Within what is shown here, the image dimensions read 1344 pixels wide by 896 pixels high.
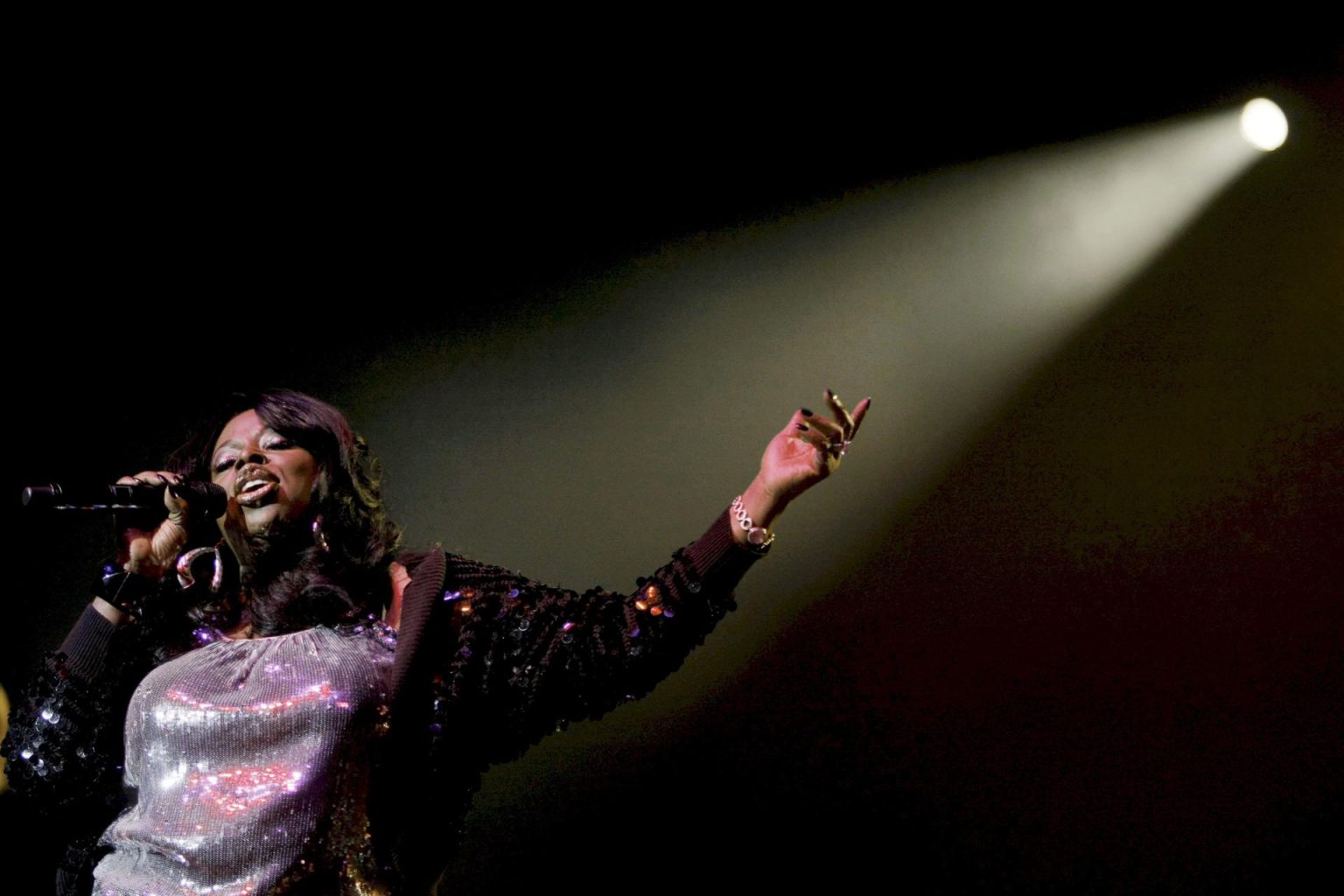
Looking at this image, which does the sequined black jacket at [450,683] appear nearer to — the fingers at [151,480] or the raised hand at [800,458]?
the raised hand at [800,458]

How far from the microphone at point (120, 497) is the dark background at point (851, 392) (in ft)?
2.52

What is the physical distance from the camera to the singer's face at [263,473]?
5.14 feet

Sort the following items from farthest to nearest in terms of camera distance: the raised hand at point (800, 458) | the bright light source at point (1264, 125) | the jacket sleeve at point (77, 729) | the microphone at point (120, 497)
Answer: the bright light source at point (1264, 125)
the jacket sleeve at point (77, 729)
the raised hand at point (800, 458)
the microphone at point (120, 497)

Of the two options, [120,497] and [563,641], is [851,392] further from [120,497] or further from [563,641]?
[120,497]

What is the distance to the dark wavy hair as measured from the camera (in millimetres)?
1522

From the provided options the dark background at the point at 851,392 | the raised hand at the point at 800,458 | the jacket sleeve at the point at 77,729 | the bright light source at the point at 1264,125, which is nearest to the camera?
the raised hand at the point at 800,458

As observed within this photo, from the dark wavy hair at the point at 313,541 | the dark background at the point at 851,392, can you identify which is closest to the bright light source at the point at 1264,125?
the dark background at the point at 851,392

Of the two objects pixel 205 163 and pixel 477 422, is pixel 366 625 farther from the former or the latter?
pixel 205 163

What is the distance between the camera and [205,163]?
233cm

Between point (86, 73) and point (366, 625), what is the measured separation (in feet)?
5.15

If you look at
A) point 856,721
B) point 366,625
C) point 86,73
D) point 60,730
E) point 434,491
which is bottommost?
point 856,721

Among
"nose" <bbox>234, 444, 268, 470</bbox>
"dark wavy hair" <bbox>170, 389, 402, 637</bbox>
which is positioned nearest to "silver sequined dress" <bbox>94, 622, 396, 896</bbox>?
"dark wavy hair" <bbox>170, 389, 402, 637</bbox>

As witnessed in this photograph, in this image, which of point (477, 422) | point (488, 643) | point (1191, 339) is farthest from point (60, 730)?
point (1191, 339)

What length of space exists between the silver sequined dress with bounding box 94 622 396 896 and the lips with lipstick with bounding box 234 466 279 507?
0.88ft
